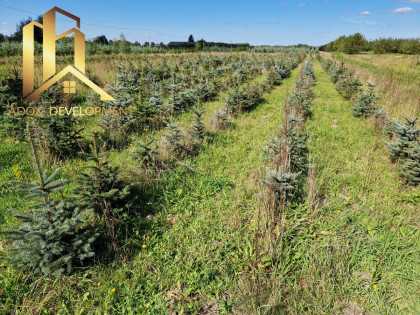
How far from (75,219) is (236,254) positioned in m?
1.87

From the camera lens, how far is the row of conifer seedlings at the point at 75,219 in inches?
85.7

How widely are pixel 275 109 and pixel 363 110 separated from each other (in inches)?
119

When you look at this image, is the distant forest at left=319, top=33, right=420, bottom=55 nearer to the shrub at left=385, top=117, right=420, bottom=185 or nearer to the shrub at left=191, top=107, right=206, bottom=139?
the shrub at left=385, top=117, right=420, bottom=185

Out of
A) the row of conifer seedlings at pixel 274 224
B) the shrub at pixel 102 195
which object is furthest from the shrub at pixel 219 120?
the shrub at pixel 102 195

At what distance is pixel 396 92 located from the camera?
9.73m

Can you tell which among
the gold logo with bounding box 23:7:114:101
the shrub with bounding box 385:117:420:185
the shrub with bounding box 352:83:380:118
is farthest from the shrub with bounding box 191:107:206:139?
the shrub with bounding box 352:83:380:118

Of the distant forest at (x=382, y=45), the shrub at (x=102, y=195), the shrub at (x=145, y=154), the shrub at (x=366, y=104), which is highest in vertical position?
the distant forest at (x=382, y=45)

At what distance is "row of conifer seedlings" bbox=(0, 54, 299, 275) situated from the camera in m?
2.18

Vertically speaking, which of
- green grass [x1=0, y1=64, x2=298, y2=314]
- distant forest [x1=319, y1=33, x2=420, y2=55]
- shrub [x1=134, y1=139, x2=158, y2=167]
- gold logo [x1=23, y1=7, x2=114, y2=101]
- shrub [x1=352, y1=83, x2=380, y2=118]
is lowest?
green grass [x1=0, y1=64, x2=298, y2=314]

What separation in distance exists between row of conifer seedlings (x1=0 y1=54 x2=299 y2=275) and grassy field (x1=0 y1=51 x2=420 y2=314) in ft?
0.63

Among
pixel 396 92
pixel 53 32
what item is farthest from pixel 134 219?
pixel 396 92

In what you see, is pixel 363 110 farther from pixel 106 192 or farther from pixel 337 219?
pixel 106 192

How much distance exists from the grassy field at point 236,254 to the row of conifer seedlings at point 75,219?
19 centimetres

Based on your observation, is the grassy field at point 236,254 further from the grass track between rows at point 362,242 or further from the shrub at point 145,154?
the shrub at point 145,154
